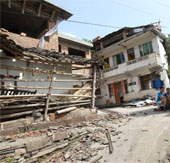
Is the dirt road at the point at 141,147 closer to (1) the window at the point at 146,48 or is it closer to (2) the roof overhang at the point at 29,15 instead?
(2) the roof overhang at the point at 29,15

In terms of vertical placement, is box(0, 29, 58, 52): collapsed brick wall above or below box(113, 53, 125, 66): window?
below

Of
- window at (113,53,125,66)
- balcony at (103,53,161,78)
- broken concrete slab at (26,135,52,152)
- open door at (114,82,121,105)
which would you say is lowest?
broken concrete slab at (26,135,52,152)

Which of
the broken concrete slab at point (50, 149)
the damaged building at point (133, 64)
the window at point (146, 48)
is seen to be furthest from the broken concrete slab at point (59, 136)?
the window at point (146, 48)

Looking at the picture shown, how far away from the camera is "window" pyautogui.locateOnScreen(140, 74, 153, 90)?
16297mm

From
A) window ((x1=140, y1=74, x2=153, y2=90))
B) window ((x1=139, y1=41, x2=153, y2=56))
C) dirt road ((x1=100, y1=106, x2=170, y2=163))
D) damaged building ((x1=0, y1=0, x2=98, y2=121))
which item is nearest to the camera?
dirt road ((x1=100, y1=106, x2=170, y2=163))

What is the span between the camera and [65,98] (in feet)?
26.6

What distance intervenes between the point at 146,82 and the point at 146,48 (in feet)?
13.2

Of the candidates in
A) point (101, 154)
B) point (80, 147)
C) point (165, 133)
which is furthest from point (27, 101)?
point (165, 133)

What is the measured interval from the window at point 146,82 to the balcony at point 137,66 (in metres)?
0.90

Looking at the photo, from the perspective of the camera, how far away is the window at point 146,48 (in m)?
16.5

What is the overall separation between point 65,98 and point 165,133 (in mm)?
5177

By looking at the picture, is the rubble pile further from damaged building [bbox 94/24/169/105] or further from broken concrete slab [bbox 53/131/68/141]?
damaged building [bbox 94/24/169/105]

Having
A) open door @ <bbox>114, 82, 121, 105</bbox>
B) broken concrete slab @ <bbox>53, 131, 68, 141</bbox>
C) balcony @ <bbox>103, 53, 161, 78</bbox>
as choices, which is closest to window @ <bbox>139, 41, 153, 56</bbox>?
balcony @ <bbox>103, 53, 161, 78</bbox>

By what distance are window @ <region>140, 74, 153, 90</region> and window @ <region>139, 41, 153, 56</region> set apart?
9.18 feet
